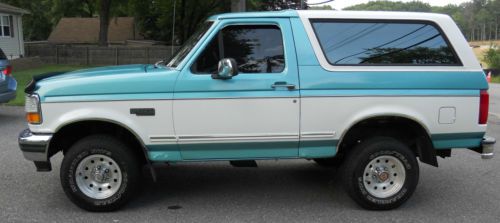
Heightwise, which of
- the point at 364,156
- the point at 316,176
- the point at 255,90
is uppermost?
the point at 255,90

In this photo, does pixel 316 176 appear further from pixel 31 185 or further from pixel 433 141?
pixel 31 185

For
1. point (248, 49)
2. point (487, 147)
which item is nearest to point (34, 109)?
point (248, 49)

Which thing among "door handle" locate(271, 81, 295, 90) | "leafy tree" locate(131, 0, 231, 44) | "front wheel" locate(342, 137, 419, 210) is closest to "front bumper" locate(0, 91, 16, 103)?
"door handle" locate(271, 81, 295, 90)

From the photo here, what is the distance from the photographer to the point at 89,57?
31078mm

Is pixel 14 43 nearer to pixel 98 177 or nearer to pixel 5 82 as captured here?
pixel 5 82

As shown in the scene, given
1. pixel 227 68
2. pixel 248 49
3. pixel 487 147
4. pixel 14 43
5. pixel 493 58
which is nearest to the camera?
pixel 227 68

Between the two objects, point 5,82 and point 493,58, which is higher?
point 5,82

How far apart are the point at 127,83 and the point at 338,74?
199cm

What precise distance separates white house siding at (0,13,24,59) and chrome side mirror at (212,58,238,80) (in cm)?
2851

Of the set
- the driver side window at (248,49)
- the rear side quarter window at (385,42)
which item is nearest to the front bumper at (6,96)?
the driver side window at (248,49)

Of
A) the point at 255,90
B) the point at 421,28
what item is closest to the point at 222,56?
the point at 255,90

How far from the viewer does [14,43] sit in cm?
3066

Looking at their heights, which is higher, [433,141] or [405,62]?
[405,62]

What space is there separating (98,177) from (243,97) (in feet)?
5.22
